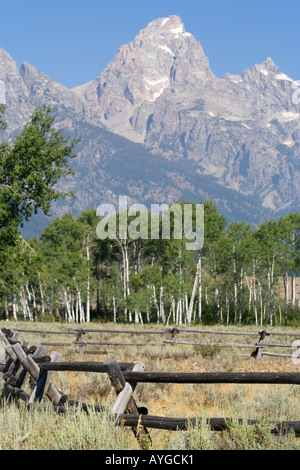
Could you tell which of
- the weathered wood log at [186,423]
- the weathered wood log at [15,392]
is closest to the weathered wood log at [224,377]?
the weathered wood log at [186,423]

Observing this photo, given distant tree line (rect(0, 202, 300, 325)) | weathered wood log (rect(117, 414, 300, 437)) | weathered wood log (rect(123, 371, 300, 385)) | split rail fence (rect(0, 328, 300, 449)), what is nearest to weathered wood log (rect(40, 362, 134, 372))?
split rail fence (rect(0, 328, 300, 449))

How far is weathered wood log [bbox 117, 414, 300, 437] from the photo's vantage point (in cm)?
525

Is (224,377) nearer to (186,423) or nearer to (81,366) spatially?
(186,423)

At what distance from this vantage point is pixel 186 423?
5.45 m

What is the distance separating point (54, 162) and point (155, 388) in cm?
1228

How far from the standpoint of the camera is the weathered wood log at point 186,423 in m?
5.25

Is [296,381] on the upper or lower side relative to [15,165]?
lower

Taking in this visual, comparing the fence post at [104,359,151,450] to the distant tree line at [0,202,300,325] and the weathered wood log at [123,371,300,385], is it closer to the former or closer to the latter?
the weathered wood log at [123,371,300,385]

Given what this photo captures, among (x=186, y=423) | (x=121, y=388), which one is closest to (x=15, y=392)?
(x=121, y=388)

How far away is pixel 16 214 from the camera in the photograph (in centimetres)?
1986

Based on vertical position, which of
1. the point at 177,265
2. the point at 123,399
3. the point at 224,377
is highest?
the point at 177,265

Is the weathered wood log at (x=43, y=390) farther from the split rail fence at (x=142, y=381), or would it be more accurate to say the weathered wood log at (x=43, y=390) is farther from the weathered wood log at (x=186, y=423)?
the weathered wood log at (x=186, y=423)
